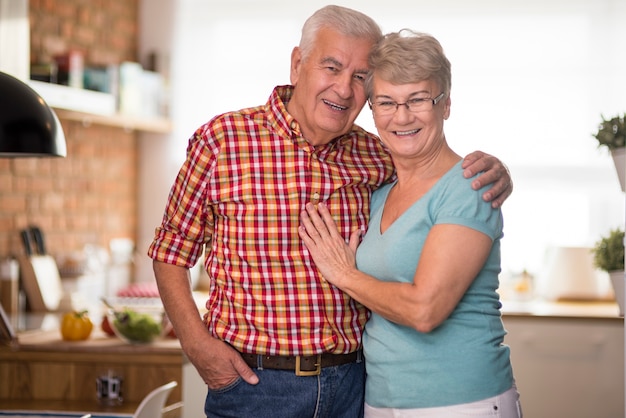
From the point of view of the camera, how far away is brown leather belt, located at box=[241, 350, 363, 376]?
78.0 inches

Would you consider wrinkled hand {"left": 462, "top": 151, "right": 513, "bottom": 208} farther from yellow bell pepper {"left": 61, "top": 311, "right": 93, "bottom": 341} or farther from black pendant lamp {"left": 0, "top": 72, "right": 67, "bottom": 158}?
yellow bell pepper {"left": 61, "top": 311, "right": 93, "bottom": 341}

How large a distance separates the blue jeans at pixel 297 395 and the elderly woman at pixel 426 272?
0.30ft

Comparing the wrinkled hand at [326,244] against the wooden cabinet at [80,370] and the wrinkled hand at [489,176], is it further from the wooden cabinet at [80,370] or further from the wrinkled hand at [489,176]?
the wooden cabinet at [80,370]

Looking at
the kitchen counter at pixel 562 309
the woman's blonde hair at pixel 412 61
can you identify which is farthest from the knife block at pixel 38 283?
the woman's blonde hair at pixel 412 61

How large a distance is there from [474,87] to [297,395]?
3.27 metres

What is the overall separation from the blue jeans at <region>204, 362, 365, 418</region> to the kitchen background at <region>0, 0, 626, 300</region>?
2.69m

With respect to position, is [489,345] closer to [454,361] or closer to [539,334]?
[454,361]

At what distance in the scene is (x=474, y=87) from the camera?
495 centimetres

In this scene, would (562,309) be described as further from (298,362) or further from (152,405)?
(298,362)

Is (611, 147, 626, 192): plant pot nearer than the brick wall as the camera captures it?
Yes

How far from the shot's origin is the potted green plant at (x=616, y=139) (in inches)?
88.1

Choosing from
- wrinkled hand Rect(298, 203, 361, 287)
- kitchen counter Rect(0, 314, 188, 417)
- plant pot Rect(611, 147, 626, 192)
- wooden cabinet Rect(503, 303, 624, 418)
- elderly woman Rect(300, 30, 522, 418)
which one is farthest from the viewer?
wooden cabinet Rect(503, 303, 624, 418)

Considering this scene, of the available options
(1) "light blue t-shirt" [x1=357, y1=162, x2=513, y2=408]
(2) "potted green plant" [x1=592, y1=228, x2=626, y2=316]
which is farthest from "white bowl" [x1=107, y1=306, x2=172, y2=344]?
(2) "potted green plant" [x1=592, y1=228, x2=626, y2=316]

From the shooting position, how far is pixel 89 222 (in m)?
4.79
